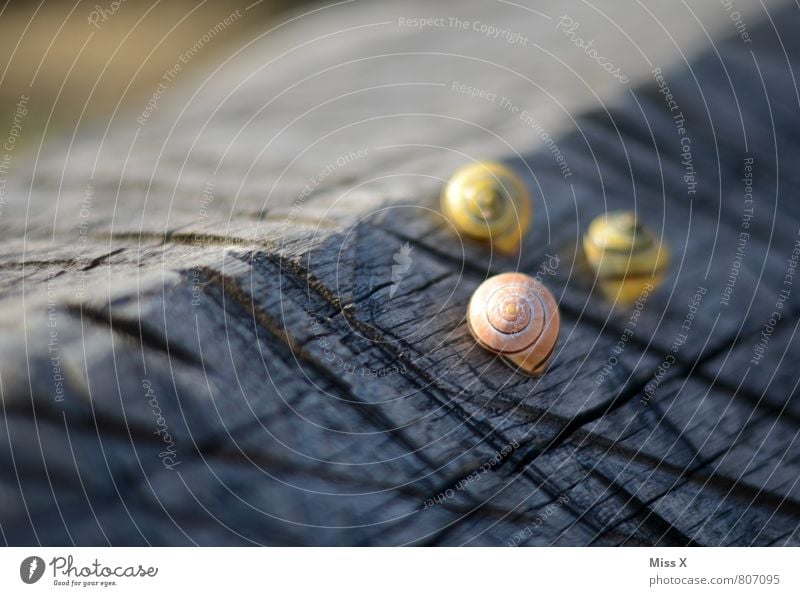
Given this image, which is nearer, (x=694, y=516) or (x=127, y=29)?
(x=694, y=516)

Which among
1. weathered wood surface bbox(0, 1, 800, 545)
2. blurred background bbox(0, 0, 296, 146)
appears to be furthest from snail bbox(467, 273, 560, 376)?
blurred background bbox(0, 0, 296, 146)

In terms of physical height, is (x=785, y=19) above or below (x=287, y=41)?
below

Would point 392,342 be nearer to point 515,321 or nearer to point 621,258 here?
point 515,321

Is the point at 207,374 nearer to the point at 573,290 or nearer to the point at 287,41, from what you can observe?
the point at 573,290

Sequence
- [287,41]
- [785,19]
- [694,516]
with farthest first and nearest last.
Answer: [287,41] < [785,19] < [694,516]

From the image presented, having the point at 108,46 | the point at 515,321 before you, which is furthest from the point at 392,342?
the point at 108,46

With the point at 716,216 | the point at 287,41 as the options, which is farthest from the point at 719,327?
the point at 287,41

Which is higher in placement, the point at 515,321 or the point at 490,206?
the point at 490,206

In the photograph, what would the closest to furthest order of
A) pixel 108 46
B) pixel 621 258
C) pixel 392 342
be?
1. pixel 392 342
2. pixel 621 258
3. pixel 108 46
